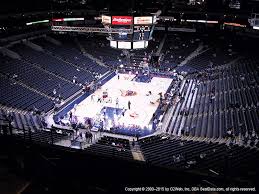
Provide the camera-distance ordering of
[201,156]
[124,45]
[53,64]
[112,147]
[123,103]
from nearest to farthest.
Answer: [201,156]
[112,147]
[124,45]
[123,103]
[53,64]

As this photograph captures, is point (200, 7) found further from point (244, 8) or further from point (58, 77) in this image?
point (58, 77)

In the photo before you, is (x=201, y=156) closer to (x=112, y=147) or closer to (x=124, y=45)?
(x=112, y=147)

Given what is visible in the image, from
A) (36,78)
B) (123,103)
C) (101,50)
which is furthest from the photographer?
(101,50)

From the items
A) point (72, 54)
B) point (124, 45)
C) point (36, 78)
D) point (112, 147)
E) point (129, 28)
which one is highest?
point (129, 28)

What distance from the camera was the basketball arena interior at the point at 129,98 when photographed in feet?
42.1

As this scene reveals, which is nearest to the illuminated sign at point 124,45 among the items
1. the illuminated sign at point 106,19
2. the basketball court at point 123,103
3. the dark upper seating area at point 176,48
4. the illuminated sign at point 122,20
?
the illuminated sign at point 122,20

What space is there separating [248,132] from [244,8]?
29402 millimetres

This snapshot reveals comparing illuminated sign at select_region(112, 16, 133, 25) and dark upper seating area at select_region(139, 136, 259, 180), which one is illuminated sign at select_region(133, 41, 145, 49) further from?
dark upper seating area at select_region(139, 136, 259, 180)

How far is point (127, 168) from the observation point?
13.0 meters

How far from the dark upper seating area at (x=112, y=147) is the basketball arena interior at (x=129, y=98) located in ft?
0.31

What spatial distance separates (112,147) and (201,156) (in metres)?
4.91

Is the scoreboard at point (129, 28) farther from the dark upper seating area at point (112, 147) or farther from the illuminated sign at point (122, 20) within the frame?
the dark upper seating area at point (112, 147)

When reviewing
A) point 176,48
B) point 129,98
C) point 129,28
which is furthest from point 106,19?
point 176,48

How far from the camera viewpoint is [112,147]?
57.8 ft
